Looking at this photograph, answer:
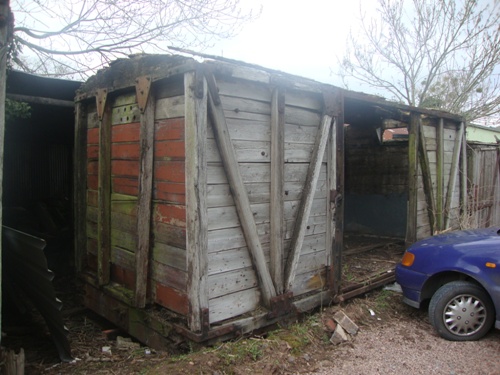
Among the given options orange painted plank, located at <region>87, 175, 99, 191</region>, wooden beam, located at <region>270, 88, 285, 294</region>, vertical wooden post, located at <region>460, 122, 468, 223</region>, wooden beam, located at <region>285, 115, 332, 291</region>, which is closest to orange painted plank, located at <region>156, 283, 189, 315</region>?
wooden beam, located at <region>270, 88, 285, 294</region>

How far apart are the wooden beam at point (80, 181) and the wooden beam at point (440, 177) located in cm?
609

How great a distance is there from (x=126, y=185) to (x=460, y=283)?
3954mm

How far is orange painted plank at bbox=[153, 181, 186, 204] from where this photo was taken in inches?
148

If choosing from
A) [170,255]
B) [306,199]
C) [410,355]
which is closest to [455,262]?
[410,355]

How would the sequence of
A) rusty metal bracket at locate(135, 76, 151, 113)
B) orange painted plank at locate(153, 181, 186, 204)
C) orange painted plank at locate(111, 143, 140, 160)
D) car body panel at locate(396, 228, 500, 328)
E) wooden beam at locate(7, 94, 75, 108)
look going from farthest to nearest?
wooden beam at locate(7, 94, 75, 108)
orange painted plank at locate(111, 143, 140, 160)
car body panel at locate(396, 228, 500, 328)
rusty metal bracket at locate(135, 76, 151, 113)
orange painted plank at locate(153, 181, 186, 204)

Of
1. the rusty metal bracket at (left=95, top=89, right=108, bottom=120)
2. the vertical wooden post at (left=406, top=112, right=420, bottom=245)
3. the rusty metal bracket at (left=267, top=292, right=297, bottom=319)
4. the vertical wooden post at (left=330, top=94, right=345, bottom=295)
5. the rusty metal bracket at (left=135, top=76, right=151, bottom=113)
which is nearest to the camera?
the rusty metal bracket at (left=135, top=76, right=151, bottom=113)

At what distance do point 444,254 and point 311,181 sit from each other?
176cm

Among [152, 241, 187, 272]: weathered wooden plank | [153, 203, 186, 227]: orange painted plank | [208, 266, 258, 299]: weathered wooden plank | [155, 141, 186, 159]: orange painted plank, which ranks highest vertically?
[155, 141, 186, 159]: orange painted plank

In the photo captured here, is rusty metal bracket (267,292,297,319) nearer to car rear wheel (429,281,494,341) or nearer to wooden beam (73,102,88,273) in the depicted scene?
car rear wheel (429,281,494,341)

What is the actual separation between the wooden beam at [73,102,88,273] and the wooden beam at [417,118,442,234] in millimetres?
5384

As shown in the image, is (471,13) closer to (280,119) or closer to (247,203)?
(280,119)

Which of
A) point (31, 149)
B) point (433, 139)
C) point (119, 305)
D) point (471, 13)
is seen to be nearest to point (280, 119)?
point (119, 305)

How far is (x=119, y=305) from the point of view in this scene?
15.7ft

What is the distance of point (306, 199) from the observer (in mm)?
4672
